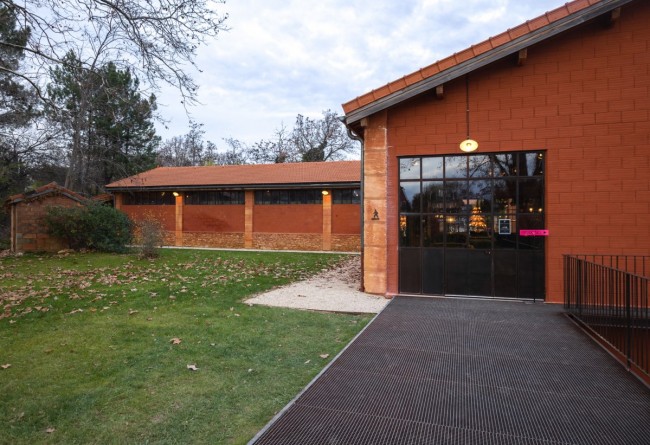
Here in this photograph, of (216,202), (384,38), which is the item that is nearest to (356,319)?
(384,38)

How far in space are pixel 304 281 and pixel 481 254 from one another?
5.02 meters

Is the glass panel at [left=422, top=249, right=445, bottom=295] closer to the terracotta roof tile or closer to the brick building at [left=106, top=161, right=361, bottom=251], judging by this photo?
the terracotta roof tile

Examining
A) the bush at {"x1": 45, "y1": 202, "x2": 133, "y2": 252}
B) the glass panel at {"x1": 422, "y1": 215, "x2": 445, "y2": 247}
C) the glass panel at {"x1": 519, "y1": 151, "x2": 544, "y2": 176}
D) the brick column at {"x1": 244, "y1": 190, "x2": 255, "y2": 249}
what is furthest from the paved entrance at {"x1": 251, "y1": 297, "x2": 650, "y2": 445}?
the brick column at {"x1": 244, "y1": 190, "x2": 255, "y2": 249}

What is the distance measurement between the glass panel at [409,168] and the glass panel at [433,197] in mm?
304

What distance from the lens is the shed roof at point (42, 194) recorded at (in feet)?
53.8

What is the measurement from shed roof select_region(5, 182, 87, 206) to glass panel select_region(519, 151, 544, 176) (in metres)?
18.2

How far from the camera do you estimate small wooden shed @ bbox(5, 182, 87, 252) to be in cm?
1638

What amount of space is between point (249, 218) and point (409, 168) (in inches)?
623

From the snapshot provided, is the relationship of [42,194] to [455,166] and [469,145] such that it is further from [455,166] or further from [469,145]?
[469,145]

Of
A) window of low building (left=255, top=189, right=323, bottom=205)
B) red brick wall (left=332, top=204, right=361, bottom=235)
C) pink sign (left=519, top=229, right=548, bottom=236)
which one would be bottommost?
pink sign (left=519, top=229, right=548, bottom=236)

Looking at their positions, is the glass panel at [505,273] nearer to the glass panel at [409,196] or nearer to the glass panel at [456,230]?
the glass panel at [456,230]

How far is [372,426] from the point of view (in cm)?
312

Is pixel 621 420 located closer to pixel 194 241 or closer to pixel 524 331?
pixel 524 331

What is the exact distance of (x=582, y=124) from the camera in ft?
25.1
